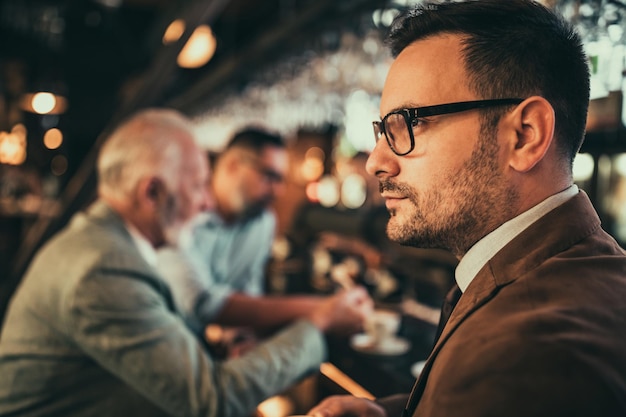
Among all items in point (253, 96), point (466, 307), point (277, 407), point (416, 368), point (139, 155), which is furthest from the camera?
point (253, 96)

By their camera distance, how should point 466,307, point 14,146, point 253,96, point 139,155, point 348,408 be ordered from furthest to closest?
1. point 14,146
2. point 253,96
3. point 139,155
4. point 348,408
5. point 466,307

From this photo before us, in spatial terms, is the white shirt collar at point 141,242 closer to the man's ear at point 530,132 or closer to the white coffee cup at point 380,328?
the white coffee cup at point 380,328

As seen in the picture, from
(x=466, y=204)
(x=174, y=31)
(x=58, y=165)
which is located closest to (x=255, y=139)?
(x=174, y=31)

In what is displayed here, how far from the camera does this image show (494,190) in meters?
1.04

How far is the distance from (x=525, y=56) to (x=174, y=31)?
269cm

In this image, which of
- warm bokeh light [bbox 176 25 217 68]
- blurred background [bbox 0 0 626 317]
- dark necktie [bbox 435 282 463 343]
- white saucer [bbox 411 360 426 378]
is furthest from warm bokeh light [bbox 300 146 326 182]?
dark necktie [bbox 435 282 463 343]

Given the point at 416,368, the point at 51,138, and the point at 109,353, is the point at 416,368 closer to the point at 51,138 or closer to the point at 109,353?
the point at 109,353

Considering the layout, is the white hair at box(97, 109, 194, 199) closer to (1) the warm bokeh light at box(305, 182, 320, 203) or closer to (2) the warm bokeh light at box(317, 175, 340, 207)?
(2) the warm bokeh light at box(317, 175, 340, 207)

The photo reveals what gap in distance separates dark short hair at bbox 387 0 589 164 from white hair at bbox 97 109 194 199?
1.35 m

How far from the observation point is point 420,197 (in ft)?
3.60

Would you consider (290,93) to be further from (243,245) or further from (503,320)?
(503,320)

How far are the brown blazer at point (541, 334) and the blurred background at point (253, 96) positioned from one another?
129 centimetres

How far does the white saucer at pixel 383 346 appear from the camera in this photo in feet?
7.46

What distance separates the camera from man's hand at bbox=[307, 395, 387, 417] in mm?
1190
